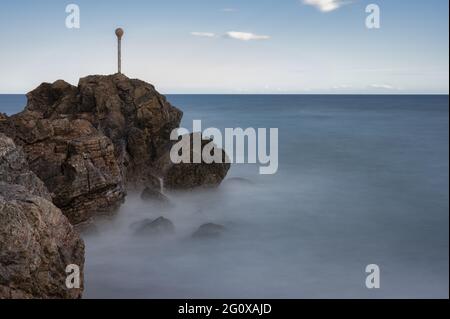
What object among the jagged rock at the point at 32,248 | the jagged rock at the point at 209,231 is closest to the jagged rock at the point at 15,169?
the jagged rock at the point at 32,248

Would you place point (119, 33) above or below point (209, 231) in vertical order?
above

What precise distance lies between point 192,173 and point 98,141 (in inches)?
272

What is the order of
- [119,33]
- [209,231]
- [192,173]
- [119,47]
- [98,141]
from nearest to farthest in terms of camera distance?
[98,141] → [209,231] → [192,173] → [119,47] → [119,33]

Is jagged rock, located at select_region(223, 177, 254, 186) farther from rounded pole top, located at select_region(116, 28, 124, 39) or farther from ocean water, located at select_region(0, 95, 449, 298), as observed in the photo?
rounded pole top, located at select_region(116, 28, 124, 39)

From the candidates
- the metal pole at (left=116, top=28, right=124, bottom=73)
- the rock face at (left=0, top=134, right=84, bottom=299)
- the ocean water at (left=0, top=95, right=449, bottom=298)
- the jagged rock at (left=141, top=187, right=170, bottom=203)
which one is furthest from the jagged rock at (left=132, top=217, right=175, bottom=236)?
the metal pole at (left=116, top=28, right=124, bottom=73)

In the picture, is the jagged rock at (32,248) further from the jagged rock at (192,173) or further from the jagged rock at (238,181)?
the jagged rock at (238,181)

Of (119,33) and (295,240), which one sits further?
(119,33)

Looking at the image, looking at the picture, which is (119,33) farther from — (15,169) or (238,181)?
(15,169)

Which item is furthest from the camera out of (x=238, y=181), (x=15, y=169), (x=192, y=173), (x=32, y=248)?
(x=238, y=181)

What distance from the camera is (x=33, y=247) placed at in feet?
27.2

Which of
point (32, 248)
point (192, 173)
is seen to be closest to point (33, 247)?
point (32, 248)

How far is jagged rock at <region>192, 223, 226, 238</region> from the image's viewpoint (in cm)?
1623

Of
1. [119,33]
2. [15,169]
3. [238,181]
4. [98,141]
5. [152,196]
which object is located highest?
[119,33]

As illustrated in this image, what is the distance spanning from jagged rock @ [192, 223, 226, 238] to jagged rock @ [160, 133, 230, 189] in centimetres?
533
